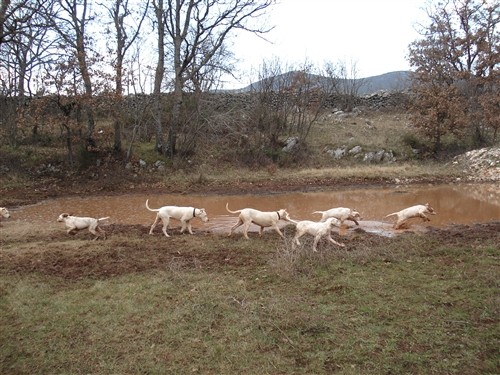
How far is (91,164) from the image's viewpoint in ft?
71.2

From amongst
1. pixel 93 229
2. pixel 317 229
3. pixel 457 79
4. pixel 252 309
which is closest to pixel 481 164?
pixel 457 79

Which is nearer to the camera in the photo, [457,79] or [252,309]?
[252,309]

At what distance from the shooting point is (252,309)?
232 inches

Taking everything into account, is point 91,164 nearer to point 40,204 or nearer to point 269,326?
point 40,204

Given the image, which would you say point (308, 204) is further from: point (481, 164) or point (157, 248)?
point (481, 164)

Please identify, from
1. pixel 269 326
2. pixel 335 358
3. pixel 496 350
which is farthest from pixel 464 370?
pixel 269 326

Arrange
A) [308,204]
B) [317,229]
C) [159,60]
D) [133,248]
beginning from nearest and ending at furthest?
[317,229] → [133,248] → [308,204] → [159,60]

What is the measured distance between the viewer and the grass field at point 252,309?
4.79 m

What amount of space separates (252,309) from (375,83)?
4843 centimetres

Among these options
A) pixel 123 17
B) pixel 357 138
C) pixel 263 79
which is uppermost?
pixel 123 17

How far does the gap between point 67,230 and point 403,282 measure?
26.3 ft

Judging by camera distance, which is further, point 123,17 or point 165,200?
point 123,17

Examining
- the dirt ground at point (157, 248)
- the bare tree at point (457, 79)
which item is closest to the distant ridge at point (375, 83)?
the bare tree at point (457, 79)

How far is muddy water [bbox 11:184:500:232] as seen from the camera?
12711mm
